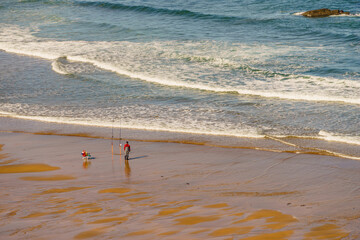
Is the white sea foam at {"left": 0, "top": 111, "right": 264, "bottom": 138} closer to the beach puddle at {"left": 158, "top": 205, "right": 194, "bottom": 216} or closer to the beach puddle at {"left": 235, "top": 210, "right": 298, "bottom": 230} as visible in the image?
the beach puddle at {"left": 235, "top": 210, "right": 298, "bottom": 230}

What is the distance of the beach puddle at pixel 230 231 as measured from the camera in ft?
27.4

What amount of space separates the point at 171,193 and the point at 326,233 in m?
3.65

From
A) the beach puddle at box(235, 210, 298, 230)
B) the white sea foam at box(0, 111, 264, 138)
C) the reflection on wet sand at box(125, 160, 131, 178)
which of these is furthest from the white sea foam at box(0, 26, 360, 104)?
the beach puddle at box(235, 210, 298, 230)

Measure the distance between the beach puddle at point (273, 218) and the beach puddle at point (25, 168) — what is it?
19.2 ft

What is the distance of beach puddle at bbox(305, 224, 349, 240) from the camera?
8195 millimetres

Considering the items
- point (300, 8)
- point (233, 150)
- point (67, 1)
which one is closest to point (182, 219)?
point (233, 150)

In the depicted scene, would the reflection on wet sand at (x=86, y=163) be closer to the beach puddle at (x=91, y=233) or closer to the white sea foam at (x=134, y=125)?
the white sea foam at (x=134, y=125)

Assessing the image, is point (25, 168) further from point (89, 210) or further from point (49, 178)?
point (89, 210)

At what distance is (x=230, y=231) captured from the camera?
8461 mm

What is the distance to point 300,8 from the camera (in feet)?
129

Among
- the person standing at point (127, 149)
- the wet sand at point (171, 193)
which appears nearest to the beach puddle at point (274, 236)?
the wet sand at point (171, 193)

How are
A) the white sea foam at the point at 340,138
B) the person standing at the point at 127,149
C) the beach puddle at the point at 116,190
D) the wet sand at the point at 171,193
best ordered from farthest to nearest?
the white sea foam at the point at 340,138 → the person standing at the point at 127,149 → the beach puddle at the point at 116,190 → the wet sand at the point at 171,193

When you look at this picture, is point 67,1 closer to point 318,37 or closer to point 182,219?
point 318,37

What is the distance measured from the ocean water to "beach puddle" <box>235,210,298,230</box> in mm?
4794
